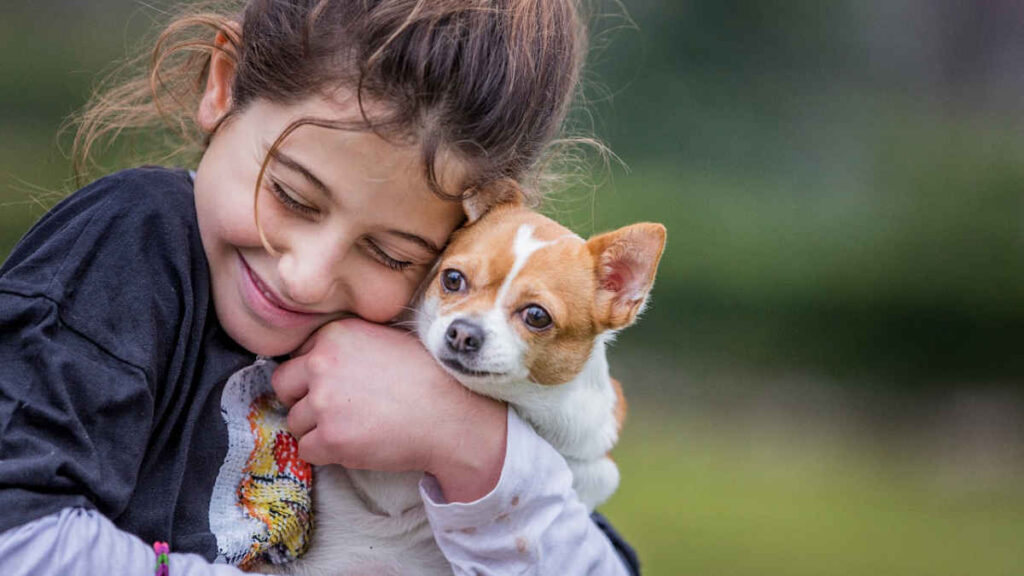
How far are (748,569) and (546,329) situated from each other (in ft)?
8.29

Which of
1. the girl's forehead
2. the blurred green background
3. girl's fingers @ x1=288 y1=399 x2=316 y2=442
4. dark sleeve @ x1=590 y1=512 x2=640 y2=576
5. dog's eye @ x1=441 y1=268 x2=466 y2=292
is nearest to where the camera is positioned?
the girl's forehead

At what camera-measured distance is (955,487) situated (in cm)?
460

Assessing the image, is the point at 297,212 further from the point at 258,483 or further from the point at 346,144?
the point at 258,483

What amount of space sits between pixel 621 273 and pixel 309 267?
482 millimetres

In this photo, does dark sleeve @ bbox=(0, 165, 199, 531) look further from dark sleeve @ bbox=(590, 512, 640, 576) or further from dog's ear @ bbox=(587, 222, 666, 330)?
dark sleeve @ bbox=(590, 512, 640, 576)

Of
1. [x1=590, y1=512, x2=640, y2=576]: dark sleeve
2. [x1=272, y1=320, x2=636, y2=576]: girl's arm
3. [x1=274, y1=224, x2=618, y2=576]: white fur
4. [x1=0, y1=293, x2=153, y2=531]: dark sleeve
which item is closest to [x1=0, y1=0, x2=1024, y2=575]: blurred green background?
[x1=590, y1=512, x2=640, y2=576]: dark sleeve

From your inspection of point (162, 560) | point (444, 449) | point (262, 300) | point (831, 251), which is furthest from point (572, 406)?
point (831, 251)

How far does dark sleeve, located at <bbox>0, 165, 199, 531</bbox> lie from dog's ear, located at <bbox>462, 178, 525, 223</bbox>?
0.39m

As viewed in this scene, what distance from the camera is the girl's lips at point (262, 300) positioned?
1339mm

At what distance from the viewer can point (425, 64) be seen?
1313 mm

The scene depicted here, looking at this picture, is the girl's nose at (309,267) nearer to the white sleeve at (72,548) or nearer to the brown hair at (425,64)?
the brown hair at (425,64)

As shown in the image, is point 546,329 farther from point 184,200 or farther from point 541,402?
point 184,200

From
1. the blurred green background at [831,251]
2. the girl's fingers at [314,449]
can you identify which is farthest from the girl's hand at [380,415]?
the blurred green background at [831,251]

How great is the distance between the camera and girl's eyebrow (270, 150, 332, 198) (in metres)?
Answer: 1.29
